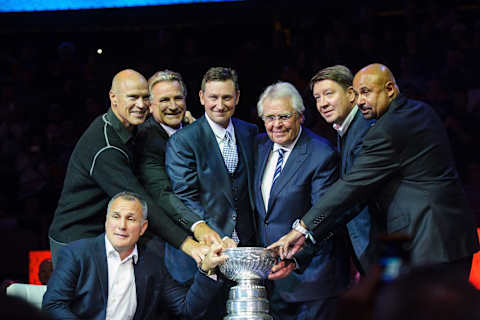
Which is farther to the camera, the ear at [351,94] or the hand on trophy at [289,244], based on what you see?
the ear at [351,94]

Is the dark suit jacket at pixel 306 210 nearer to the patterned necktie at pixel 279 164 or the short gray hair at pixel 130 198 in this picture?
the patterned necktie at pixel 279 164

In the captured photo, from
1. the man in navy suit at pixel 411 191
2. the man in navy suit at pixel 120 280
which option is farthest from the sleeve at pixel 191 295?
the man in navy suit at pixel 411 191

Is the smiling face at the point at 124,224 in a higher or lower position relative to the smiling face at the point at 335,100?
lower

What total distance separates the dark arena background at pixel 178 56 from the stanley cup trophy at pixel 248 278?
10.2 ft

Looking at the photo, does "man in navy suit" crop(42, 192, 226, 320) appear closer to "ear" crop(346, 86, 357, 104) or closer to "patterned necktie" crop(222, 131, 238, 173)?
"patterned necktie" crop(222, 131, 238, 173)

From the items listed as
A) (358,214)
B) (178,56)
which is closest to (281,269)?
(358,214)

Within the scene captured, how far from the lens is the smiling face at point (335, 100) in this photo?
352 centimetres

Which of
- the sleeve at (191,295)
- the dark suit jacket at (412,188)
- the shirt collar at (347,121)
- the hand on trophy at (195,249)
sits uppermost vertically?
the shirt collar at (347,121)

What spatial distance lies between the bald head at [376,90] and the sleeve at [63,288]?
1504mm

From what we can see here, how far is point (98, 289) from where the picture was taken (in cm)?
318

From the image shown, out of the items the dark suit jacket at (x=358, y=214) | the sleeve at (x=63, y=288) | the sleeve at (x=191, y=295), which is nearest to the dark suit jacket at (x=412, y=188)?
the dark suit jacket at (x=358, y=214)

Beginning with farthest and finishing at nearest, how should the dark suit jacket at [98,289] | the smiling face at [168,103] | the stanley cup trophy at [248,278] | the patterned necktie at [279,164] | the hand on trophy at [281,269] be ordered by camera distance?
1. the smiling face at [168,103]
2. the patterned necktie at [279,164]
3. the hand on trophy at [281,269]
4. the dark suit jacket at [98,289]
5. the stanley cup trophy at [248,278]

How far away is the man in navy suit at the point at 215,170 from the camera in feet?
11.6

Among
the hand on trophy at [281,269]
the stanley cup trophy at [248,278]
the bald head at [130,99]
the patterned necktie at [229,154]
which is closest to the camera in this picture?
the stanley cup trophy at [248,278]
